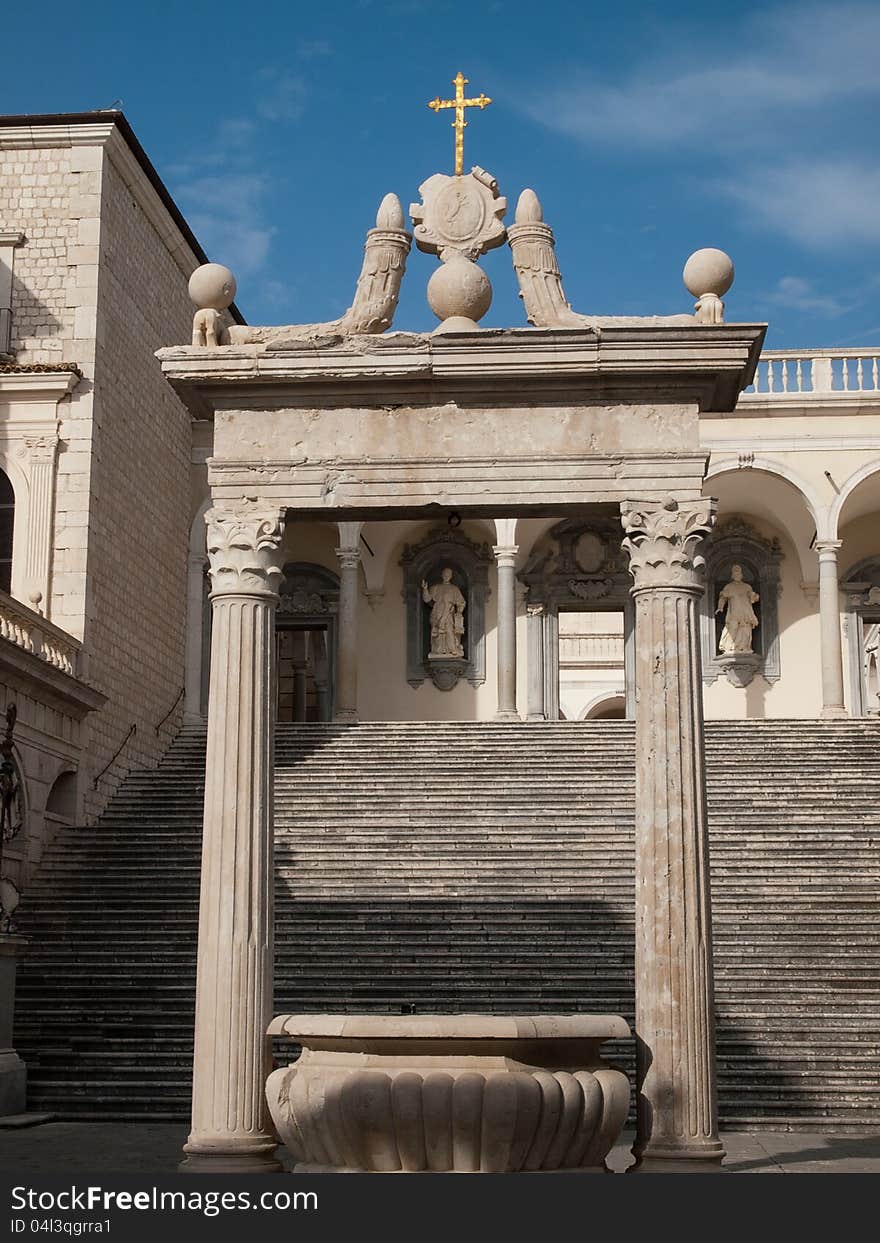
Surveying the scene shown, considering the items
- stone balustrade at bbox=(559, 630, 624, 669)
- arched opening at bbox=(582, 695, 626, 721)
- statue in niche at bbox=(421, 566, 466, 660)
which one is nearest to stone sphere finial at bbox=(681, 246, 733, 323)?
statue in niche at bbox=(421, 566, 466, 660)

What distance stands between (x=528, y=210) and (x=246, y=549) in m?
3.01

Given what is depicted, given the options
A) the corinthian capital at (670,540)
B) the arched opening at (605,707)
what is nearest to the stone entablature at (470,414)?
the corinthian capital at (670,540)

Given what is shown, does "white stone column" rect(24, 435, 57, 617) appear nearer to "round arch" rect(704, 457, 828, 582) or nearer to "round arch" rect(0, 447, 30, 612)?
"round arch" rect(0, 447, 30, 612)

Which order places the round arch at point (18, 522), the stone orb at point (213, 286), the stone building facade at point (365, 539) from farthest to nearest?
the round arch at point (18, 522) < the stone orb at point (213, 286) < the stone building facade at point (365, 539)

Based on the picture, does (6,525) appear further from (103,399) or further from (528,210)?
(528,210)

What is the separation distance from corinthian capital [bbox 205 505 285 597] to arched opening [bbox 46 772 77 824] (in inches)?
451

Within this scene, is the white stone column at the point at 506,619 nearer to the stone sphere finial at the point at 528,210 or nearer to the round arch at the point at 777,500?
the round arch at the point at 777,500

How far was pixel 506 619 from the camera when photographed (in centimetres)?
2806

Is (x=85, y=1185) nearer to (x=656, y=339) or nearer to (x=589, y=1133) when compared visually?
(x=589, y=1133)

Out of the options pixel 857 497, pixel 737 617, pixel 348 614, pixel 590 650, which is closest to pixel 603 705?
pixel 590 650

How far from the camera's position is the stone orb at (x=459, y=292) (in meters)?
11.4

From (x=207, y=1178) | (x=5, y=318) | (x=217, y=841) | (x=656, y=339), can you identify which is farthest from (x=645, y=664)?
(x=5, y=318)

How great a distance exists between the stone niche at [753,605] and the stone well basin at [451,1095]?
66.6ft

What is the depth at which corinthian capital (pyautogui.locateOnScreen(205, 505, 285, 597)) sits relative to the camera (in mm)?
11008
